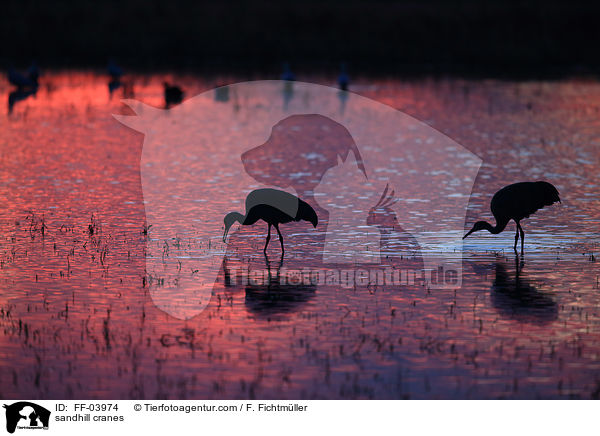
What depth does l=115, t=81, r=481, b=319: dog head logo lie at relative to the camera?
1324cm

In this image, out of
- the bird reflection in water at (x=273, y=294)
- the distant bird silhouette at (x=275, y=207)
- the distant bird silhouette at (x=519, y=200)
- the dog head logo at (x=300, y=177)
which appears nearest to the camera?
the bird reflection in water at (x=273, y=294)

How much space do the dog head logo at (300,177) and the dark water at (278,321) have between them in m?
0.37

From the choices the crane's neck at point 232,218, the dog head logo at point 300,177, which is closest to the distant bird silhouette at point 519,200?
the dog head logo at point 300,177

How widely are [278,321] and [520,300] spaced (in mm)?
2783

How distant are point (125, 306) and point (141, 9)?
153 feet

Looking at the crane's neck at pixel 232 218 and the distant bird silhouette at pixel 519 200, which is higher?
the distant bird silhouette at pixel 519 200

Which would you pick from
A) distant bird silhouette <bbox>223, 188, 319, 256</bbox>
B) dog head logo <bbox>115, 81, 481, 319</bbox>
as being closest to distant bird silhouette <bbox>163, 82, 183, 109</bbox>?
dog head logo <bbox>115, 81, 481, 319</bbox>

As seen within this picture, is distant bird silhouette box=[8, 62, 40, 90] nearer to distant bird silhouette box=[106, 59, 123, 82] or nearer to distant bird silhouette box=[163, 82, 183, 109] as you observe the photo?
distant bird silhouette box=[106, 59, 123, 82]

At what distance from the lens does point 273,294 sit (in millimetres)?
11547

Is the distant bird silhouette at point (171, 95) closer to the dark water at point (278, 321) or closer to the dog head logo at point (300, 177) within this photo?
the dog head logo at point (300, 177)

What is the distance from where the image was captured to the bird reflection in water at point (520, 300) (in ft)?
35.4
